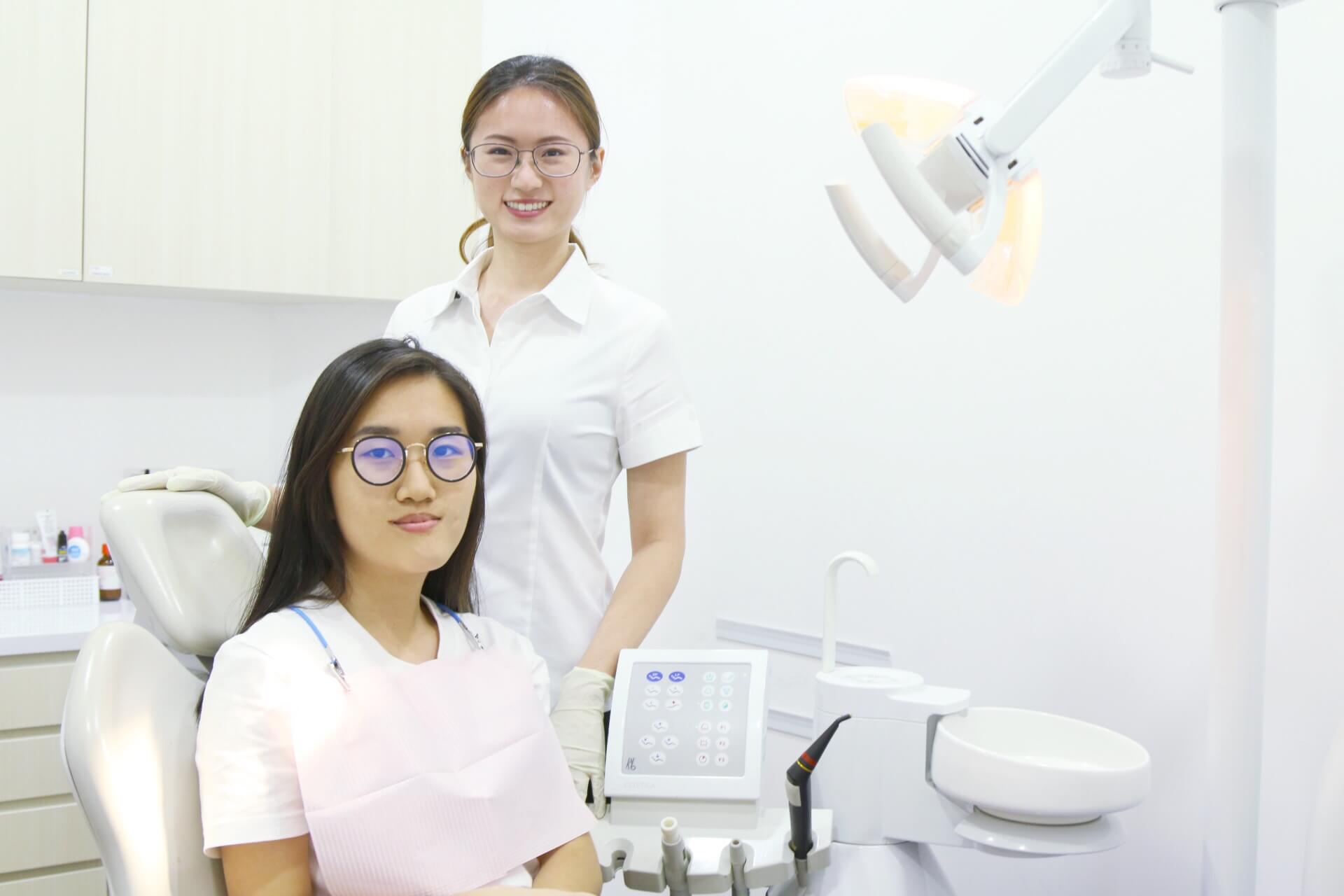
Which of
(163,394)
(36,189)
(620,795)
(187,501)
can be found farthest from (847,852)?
(163,394)

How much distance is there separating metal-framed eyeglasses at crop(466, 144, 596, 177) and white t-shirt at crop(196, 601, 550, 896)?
0.62 m

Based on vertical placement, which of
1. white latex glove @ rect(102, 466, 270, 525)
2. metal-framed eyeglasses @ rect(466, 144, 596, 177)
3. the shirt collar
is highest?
metal-framed eyeglasses @ rect(466, 144, 596, 177)

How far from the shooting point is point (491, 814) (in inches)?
40.9

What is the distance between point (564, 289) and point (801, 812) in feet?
2.43

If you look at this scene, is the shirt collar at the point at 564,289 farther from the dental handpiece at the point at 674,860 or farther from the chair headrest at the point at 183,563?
the dental handpiece at the point at 674,860

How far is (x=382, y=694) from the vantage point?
104 centimetres

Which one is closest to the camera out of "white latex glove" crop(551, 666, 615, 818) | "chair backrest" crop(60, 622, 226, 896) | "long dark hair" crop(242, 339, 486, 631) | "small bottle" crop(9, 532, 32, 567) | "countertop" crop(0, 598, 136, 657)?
"chair backrest" crop(60, 622, 226, 896)

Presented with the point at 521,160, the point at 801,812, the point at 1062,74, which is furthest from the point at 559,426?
the point at 1062,74

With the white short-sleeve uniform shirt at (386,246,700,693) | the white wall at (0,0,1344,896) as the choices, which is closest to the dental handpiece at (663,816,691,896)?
the white short-sleeve uniform shirt at (386,246,700,693)

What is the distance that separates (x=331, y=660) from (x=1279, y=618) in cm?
142

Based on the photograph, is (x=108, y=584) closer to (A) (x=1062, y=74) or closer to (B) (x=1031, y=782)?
(B) (x=1031, y=782)

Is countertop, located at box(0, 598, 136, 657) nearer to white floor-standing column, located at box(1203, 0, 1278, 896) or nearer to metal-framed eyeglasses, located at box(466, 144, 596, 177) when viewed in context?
metal-framed eyeglasses, located at box(466, 144, 596, 177)

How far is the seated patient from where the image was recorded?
3.18ft

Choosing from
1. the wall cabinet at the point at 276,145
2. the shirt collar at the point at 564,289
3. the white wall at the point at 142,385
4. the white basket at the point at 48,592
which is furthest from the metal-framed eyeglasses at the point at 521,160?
the white basket at the point at 48,592
